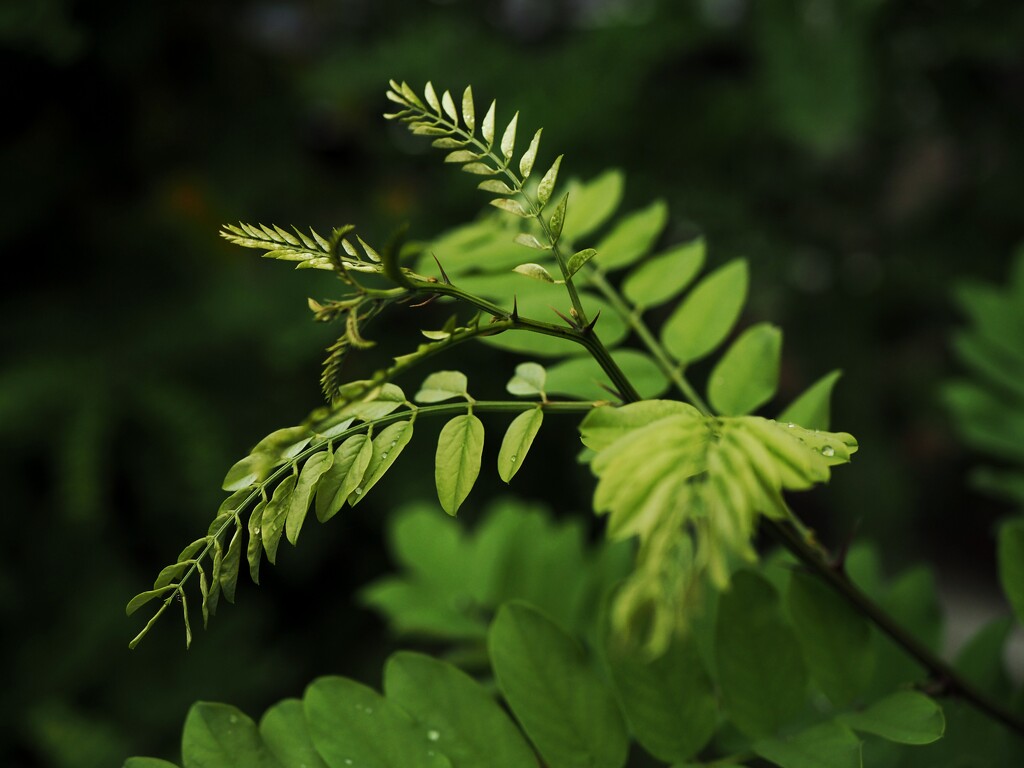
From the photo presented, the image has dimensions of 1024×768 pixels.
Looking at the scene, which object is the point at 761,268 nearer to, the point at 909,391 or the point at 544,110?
the point at 544,110

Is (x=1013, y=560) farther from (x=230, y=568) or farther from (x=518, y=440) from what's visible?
(x=230, y=568)

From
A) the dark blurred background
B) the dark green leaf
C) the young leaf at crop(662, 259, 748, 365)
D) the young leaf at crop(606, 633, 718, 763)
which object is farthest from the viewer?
the dark blurred background

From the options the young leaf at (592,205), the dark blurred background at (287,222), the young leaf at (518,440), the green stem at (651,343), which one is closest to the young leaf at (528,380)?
the young leaf at (518,440)

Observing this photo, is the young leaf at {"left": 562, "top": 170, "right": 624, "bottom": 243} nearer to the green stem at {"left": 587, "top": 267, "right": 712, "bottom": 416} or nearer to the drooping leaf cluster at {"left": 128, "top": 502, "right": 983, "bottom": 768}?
the green stem at {"left": 587, "top": 267, "right": 712, "bottom": 416}

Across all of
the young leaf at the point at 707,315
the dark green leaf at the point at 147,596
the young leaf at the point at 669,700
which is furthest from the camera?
the young leaf at the point at 707,315

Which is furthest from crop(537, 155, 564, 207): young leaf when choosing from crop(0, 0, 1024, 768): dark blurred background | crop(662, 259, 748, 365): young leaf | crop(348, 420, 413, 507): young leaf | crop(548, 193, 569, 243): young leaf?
crop(0, 0, 1024, 768): dark blurred background

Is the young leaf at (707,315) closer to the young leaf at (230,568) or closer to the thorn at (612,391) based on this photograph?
the thorn at (612,391)

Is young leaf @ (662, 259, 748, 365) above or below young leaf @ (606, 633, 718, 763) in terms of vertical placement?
above
